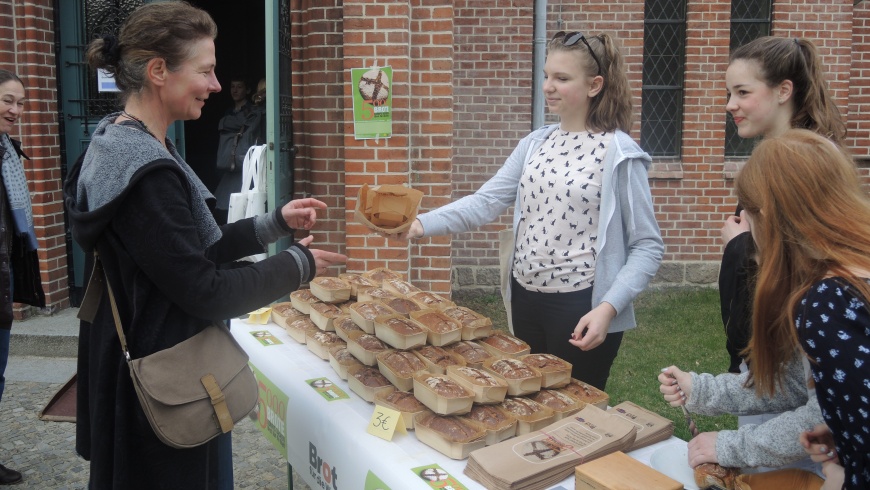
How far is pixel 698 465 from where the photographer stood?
5.56ft

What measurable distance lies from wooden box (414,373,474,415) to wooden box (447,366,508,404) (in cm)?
2

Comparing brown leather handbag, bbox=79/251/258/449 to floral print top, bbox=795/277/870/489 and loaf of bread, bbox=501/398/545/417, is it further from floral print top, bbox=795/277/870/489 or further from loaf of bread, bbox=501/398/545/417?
floral print top, bbox=795/277/870/489

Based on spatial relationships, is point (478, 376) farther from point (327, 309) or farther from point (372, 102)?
point (372, 102)

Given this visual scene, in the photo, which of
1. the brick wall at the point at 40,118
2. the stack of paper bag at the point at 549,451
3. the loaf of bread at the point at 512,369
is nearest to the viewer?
the stack of paper bag at the point at 549,451

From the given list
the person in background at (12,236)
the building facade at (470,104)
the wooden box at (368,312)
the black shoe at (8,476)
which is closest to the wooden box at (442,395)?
the wooden box at (368,312)

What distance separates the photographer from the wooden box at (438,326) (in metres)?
2.33

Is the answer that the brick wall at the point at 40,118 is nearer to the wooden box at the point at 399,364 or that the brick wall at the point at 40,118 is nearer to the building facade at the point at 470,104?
the building facade at the point at 470,104

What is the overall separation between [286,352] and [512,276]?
88 cm

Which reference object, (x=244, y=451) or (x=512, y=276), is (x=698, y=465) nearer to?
(x=512, y=276)

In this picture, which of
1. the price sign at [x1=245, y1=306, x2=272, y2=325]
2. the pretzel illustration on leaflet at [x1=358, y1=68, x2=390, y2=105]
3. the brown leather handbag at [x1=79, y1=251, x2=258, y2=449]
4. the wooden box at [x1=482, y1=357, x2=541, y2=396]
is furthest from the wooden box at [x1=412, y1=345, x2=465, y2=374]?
the pretzel illustration on leaflet at [x1=358, y1=68, x2=390, y2=105]

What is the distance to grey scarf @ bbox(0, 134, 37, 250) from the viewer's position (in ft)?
12.7

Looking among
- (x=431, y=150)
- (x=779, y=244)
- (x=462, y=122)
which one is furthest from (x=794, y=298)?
(x=462, y=122)

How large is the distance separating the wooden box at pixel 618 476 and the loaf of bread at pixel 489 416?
1.02ft

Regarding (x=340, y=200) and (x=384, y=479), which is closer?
(x=384, y=479)
